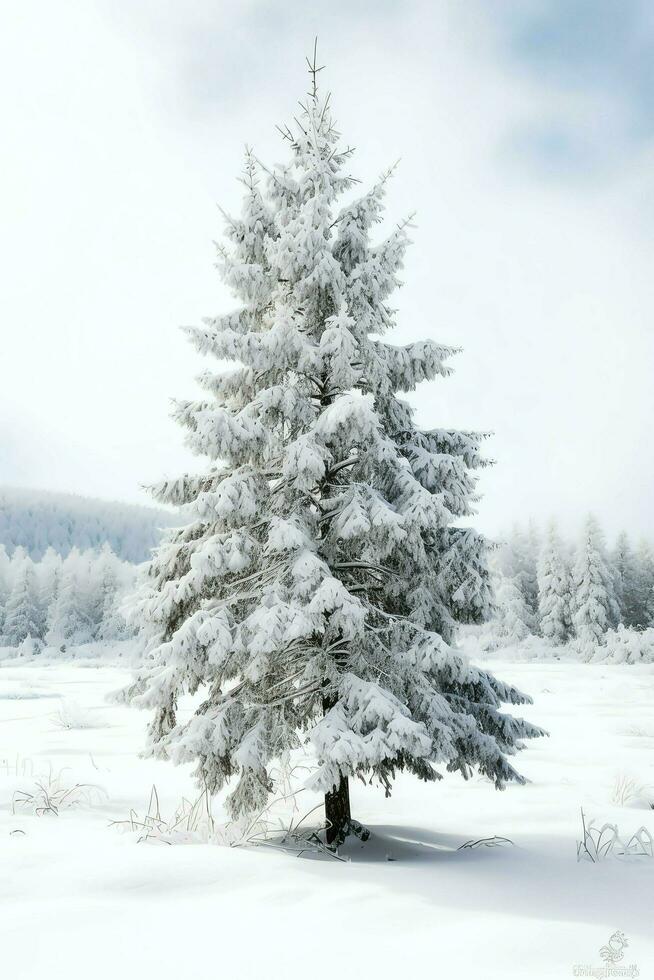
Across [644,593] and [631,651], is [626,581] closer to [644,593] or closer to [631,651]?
[644,593]

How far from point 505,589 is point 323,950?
60.2 meters

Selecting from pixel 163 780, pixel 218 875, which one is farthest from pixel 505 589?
pixel 218 875

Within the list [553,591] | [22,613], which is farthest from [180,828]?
[22,613]

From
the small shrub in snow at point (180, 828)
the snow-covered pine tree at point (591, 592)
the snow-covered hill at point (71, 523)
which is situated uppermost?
the snow-covered hill at point (71, 523)

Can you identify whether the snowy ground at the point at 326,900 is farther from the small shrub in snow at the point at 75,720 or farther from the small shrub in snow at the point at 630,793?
the small shrub in snow at the point at 75,720

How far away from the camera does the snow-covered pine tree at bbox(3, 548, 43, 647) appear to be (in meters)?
62.3

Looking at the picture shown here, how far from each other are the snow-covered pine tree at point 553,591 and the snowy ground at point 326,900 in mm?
49620

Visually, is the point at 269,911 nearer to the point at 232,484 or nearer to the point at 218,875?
the point at 218,875

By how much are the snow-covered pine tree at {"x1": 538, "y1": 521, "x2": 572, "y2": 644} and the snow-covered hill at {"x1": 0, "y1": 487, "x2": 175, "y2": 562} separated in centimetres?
8812

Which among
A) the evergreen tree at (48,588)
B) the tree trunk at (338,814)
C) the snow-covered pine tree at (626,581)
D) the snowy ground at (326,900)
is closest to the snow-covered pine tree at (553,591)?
the snow-covered pine tree at (626,581)

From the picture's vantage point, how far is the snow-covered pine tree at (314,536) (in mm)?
6309

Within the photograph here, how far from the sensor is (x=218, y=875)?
14.2 feet

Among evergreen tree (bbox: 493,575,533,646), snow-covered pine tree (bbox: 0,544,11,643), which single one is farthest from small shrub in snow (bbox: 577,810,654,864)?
snow-covered pine tree (bbox: 0,544,11,643)

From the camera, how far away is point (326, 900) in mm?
4023
